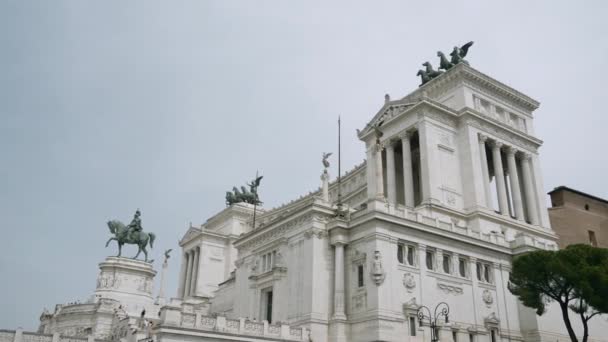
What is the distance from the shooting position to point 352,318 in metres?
36.3

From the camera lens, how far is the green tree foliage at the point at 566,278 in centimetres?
3428

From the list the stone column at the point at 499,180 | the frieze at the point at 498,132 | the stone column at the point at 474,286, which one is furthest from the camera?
the frieze at the point at 498,132

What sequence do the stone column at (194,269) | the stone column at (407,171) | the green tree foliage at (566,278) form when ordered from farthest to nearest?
1. the stone column at (194,269)
2. the stone column at (407,171)
3. the green tree foliage at (566,278)

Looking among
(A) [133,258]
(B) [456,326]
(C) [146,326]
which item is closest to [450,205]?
(B) [456,326]

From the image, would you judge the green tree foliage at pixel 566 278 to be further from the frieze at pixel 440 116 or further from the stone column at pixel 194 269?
the stone column at pixel 194 269

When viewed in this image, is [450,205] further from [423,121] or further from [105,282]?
[105,282]

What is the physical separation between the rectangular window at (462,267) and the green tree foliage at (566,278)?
3.92 meters

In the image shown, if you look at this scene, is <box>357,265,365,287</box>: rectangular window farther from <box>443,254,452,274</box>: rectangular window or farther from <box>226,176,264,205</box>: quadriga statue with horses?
<box>226,176,264,205</box>: quadriga statue with horses

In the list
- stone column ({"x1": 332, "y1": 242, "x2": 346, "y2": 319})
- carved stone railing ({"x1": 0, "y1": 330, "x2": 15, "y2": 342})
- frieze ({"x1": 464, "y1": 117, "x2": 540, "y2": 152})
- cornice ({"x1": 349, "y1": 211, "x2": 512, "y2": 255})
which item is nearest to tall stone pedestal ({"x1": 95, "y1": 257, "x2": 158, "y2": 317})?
stone column ({"x1": 332, "y1": 242, "x2": 346, "y2": 319})

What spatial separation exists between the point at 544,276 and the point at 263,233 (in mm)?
20927

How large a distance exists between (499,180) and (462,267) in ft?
64.8

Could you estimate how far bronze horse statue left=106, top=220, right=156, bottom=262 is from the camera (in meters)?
65.0

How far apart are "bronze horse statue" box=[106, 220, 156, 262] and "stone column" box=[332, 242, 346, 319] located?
3376 cm

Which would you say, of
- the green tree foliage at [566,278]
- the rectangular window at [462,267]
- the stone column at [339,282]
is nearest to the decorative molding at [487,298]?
the rectangular window at [462,267]
